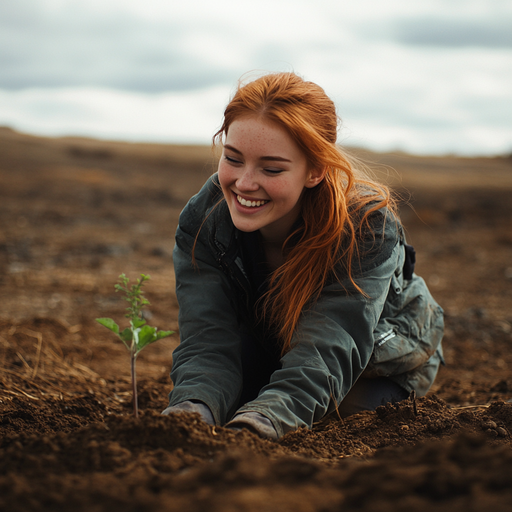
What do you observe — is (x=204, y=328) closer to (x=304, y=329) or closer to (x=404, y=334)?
(x=304, y=329)

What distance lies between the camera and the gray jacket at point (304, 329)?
69.3 inches

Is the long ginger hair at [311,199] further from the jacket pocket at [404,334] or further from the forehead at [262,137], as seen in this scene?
the jacket pocket at [404,334]

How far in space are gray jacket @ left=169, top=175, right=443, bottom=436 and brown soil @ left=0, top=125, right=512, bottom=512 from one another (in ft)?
0.51

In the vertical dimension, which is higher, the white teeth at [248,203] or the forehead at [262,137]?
the forehead at [262,137]

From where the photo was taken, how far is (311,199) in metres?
2.07

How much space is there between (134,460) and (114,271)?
4.64 metres

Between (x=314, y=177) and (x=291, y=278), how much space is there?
0.39 meters

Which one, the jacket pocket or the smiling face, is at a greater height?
the smiling face

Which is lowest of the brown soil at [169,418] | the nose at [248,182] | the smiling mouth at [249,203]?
the brown soil at [169,418]

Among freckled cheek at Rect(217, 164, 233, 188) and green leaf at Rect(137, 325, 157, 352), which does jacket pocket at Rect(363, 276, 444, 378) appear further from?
green leaf at Rect(137, 325, 157, 352)

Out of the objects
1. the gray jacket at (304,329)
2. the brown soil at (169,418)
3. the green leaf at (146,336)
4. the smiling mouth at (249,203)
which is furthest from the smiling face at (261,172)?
the green leaf at (146,336)

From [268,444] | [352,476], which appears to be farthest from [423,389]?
[352,476]

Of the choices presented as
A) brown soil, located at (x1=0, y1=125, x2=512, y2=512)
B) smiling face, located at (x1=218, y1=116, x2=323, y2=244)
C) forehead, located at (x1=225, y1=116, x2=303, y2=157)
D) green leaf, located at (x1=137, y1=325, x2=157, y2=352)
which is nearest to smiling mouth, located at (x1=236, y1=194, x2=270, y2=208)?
smiling face, located at (x1=218, y1=116, x2=323, y2=244)

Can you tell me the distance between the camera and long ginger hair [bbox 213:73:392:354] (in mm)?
1873
